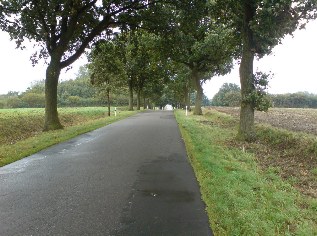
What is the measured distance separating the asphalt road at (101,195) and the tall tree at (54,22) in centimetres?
915

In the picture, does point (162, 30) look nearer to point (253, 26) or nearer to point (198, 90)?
point (253, 26)

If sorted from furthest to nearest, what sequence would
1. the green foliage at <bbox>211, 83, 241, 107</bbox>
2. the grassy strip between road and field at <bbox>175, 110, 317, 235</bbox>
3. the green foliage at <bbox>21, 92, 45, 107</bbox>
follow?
the green foliage at <bbox>211, 83, 241, 107</bbox> → the green foliage at <bbox>21, 92, 45, 107</bbox> → the grassy strip between road and field at <bbox>175, 110, 317, 235</bbox>

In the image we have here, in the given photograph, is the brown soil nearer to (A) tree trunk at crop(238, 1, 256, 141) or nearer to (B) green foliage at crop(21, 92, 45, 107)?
(A) tree trunk at crop(238, 1, 256, 141)

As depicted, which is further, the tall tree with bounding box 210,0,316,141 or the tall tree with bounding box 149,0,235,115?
the tall tree with bounding box 149,0,235,115

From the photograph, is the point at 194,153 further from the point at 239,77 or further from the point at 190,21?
the point at 190,21

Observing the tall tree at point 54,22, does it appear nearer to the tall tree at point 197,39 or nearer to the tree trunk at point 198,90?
the tall tree at point 197,39

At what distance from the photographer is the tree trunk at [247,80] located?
15.1 metres

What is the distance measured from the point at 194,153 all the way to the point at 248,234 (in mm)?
6434

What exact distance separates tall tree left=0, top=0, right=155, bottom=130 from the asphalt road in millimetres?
9147

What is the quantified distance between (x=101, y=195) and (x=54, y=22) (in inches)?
578

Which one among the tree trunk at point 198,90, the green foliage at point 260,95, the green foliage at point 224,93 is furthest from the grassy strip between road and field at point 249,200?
the green foliage at point 224,93

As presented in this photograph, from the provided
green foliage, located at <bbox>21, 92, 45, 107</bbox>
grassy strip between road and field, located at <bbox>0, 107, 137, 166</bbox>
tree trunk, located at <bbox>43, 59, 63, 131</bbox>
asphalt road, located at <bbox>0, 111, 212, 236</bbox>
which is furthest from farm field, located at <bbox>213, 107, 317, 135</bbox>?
green foliage, located at <bbox>21, 92, 45, 107</bbox>

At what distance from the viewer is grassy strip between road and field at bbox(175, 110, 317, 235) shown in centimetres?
571

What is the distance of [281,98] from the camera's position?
4117 inches
